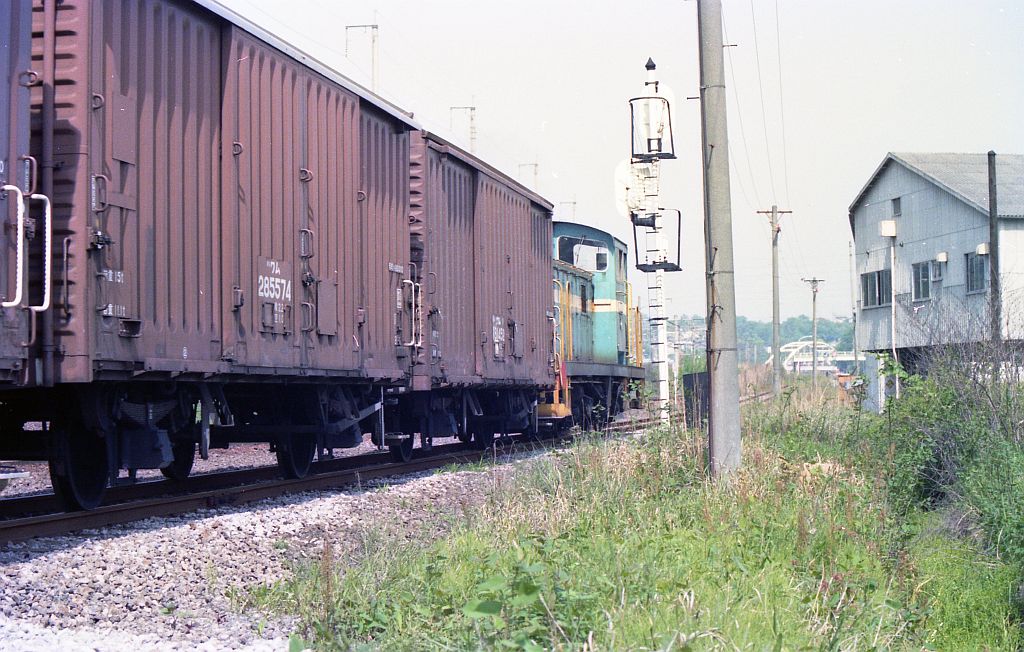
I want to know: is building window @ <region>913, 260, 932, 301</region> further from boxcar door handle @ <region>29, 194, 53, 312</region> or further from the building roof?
boxcar door handle @ <region>29, 194, 53, 312</region>

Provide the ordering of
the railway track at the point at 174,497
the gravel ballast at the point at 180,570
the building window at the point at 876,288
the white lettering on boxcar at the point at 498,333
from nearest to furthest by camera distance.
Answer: the gravel ballast at the point at 180,570 < the railway track at the point at 174,497 < the white lettering on boxcar at the point at 498,333 < the building window at the point at 876,288

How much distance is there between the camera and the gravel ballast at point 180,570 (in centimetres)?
519

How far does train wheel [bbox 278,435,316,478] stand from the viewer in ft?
38.3

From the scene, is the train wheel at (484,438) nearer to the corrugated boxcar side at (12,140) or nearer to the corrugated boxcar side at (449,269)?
the corrugated boxcar side at (449,269)

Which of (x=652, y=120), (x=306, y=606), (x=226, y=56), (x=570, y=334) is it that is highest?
(x=652, y=120)

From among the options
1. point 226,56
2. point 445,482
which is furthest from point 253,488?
point 226,56

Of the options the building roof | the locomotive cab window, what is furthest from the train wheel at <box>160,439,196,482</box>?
the building roof

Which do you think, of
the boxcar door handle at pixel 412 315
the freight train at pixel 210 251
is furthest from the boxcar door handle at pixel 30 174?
the boxcar door handle at pixel 412 315

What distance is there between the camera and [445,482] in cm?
1172

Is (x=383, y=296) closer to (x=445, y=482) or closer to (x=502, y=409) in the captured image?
(x=445, y=482)

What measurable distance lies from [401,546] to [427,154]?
721 cm

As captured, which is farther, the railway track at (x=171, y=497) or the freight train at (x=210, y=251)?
the railway track at (x=171, y=497)

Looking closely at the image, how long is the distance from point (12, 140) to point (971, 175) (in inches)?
1428

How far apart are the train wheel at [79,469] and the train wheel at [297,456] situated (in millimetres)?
3152
